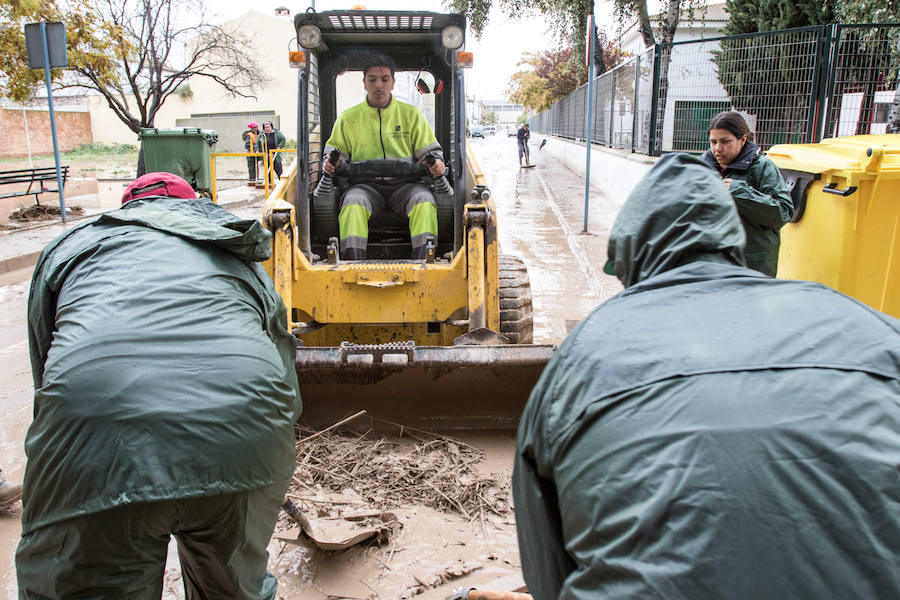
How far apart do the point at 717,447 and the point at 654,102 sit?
473 inches

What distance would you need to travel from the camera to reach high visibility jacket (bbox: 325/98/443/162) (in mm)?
5238

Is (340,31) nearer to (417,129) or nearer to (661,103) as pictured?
(417,129)

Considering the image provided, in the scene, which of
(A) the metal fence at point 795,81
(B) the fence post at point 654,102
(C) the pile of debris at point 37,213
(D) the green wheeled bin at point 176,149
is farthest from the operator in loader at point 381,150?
(C) the pile of debris at point 37,213

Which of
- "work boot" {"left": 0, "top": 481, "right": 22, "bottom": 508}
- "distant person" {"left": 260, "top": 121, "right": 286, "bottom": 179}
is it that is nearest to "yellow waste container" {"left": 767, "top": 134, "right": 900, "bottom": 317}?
"work boot" {"left": 0, "top": 481, "right": 22, "bottom": 508}

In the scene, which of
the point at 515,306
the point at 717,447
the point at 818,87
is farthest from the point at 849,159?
the point at 818,87

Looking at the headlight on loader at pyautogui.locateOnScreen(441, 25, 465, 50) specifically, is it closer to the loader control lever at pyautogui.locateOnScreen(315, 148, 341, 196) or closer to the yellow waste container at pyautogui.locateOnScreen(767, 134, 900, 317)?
the loader control lever at pyautogui.locateOnScreen(315, 148, 341, 196)

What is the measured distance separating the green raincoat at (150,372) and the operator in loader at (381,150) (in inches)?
109

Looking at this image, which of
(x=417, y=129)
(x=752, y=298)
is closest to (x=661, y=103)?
(x=417, y=129)

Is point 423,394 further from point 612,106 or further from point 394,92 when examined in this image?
point 612,106

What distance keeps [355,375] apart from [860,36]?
7.86 metres

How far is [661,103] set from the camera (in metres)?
12.3

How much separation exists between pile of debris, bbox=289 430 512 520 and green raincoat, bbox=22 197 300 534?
1.47 m

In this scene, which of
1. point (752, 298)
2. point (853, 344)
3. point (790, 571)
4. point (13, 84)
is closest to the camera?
point (790, 571)

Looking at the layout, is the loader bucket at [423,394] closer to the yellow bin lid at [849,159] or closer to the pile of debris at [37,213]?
the yellow bin lid at [849,159]
